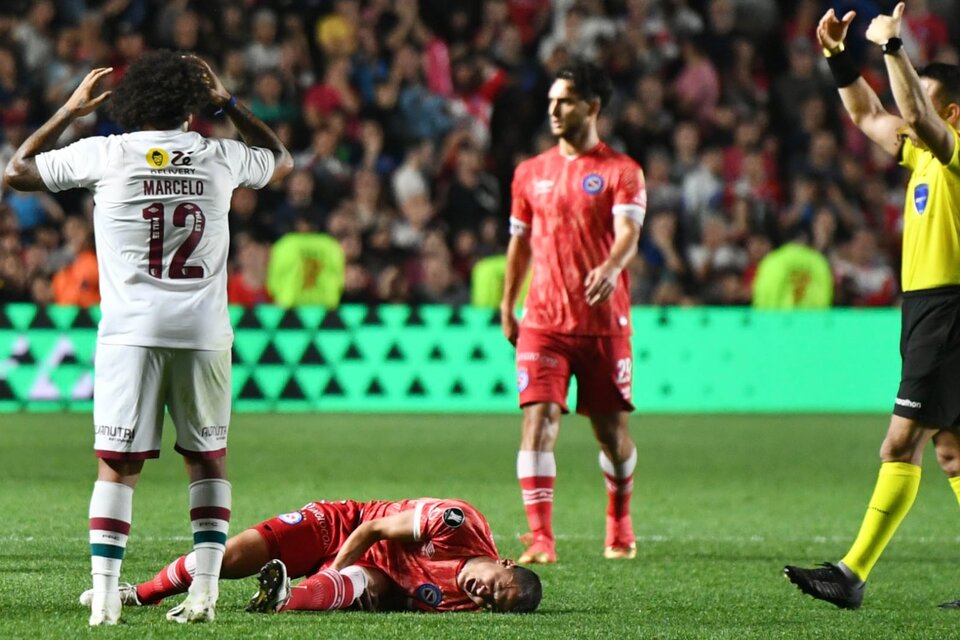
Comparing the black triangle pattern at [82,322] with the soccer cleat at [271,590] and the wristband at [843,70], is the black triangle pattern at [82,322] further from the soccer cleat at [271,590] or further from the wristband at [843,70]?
the wristband at [843,70]

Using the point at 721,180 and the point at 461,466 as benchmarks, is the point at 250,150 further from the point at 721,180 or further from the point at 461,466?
the point at 721,180

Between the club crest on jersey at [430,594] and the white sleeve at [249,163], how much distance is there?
1608 millimetres

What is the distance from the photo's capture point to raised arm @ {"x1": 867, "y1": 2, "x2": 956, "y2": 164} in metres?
5.97

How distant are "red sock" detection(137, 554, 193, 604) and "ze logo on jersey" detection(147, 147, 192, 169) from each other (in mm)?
1390

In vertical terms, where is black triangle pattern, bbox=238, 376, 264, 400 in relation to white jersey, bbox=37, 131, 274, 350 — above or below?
below

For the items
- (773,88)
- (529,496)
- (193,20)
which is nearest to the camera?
(529,496)

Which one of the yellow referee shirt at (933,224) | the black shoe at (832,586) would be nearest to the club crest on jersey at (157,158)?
the black shoe at (832,586)

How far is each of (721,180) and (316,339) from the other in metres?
5.47

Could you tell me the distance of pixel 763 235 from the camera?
720 inches

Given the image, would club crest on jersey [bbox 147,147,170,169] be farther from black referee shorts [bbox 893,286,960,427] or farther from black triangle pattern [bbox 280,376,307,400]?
black triangle pattern [bbox 280,376,307,400]

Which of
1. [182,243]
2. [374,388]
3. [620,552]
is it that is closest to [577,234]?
[620,552]

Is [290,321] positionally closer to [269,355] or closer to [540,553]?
[269,355]

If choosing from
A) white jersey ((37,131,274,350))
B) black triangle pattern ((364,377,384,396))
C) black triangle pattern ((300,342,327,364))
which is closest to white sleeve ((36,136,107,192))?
white jersey ((37,131,274,350))

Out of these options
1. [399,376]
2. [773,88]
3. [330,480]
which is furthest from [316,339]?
[773,88]
